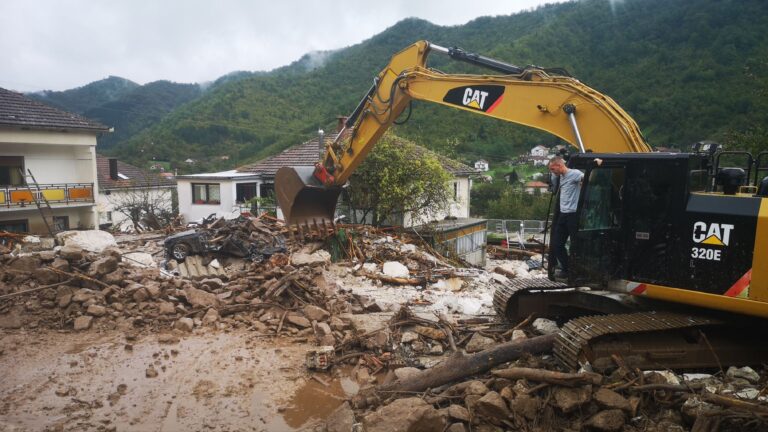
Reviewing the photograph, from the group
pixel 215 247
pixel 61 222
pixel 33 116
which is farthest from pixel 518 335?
pixel 33 116

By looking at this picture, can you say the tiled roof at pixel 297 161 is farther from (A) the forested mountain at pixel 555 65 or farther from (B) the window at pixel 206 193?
(A) the forested mountain at pixel 555 65

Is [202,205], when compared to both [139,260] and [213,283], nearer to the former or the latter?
[139,260]

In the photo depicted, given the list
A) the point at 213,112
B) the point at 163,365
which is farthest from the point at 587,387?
the point at 213,112

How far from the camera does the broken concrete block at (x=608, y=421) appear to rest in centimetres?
413

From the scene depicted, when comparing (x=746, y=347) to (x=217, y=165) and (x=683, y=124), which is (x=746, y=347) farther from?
(x=217, y=165)

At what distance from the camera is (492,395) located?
4637mm

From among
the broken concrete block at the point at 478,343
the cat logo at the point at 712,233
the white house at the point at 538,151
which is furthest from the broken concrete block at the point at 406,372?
the white house at the point at 538,151

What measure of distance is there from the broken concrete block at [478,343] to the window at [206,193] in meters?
17.4

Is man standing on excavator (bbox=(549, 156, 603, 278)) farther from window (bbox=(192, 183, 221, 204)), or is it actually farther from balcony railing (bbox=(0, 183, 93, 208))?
window (bbox=(192, 183, 221, 204))

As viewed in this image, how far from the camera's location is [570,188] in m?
5.92

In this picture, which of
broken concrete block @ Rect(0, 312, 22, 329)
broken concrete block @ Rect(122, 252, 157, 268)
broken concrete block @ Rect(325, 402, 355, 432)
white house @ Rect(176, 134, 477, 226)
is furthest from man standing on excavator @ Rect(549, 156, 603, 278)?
white house @ Rect(176, 134, 477, 226)

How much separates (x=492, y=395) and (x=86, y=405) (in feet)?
14.8

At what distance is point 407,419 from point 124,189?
31.9 meters

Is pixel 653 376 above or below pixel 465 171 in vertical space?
below
